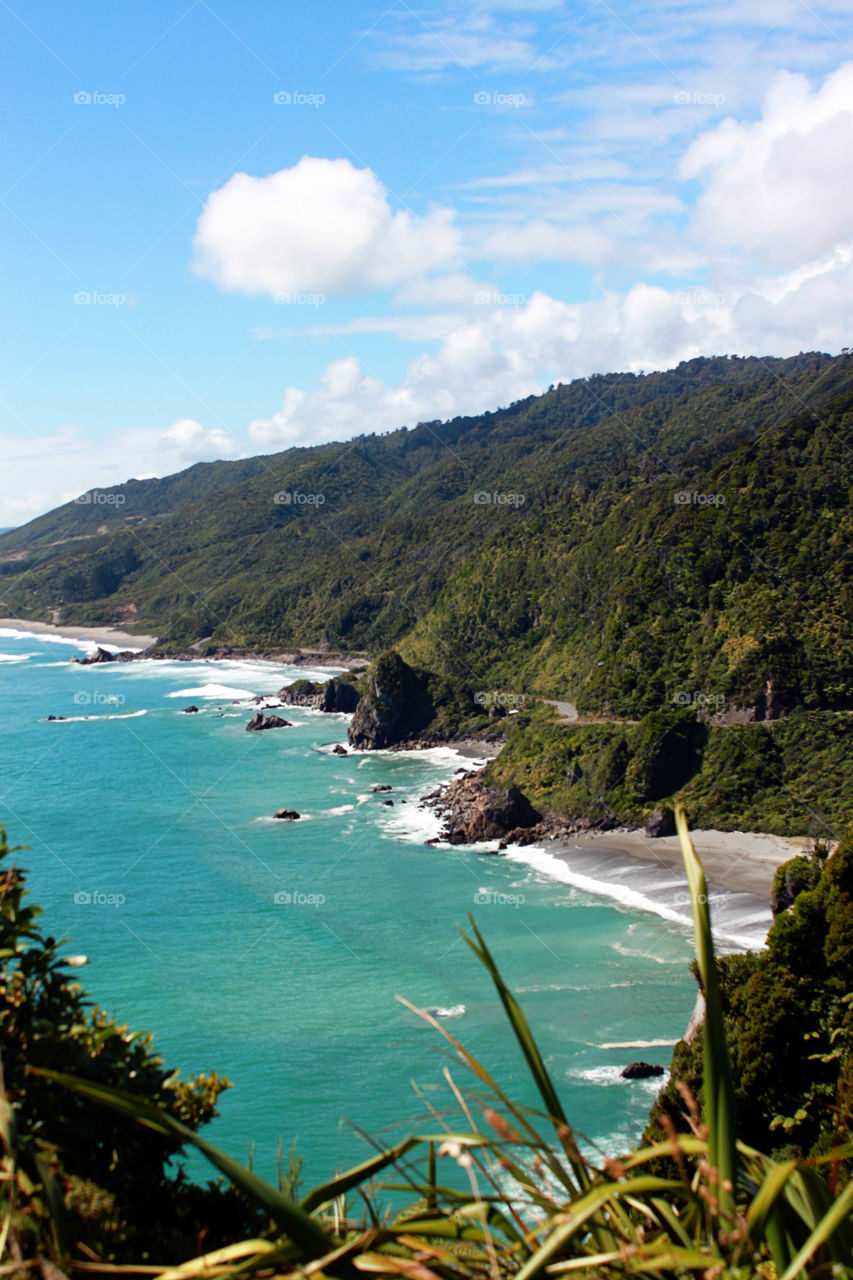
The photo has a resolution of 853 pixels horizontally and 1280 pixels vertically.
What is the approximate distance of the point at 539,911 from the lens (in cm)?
3494

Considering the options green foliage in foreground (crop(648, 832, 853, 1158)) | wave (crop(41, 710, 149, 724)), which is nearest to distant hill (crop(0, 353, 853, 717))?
wave (crop(41, 710, 149, 724))

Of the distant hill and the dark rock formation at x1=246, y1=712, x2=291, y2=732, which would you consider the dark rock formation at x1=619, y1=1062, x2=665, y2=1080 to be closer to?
the distant hill

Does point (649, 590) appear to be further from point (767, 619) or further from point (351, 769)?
point (351, 769)

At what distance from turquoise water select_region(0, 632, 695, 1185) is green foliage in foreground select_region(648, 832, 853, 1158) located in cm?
486

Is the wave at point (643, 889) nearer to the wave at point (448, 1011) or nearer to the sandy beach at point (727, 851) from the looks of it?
the sandy beach at point (727, 851)

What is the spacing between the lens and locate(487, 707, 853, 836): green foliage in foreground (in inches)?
1593

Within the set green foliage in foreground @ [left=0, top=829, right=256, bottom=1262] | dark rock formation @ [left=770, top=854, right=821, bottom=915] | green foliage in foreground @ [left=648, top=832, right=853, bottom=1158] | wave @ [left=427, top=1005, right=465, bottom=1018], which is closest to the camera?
green foliage in foreground @ [left=0, top=829, right=256, bottom=1262]

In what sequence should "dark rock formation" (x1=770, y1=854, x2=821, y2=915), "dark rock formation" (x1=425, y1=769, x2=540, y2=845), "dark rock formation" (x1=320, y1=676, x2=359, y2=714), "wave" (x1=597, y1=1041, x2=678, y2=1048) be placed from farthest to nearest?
"dark rock formation" (x1=320, y1=676, x2=359, y2=714) → "dark rock formation" (x1=425, y1=769, x2=540, y2=845) → "wave" (x1=597, y1=1041, x2=678, y2=1048) → "dark rock formation" (x1=770, y1=854, x2=821, y2=915)

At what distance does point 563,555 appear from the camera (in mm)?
73312

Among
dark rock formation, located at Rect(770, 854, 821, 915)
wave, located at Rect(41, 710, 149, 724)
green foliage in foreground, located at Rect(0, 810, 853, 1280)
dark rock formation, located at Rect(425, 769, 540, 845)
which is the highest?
green foliage in foreground, located at Rect(0, 810, 853, 1280)

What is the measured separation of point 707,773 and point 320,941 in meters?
19.5

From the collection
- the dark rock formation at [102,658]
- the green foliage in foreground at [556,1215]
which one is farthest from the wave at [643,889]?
the dark rock formation at [102,658]

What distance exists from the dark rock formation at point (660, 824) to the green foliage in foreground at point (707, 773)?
2.78 ft

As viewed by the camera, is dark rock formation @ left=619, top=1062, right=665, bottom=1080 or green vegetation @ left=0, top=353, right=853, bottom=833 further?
green vegetation @ left=0, top=353, right=853, bottom=833
